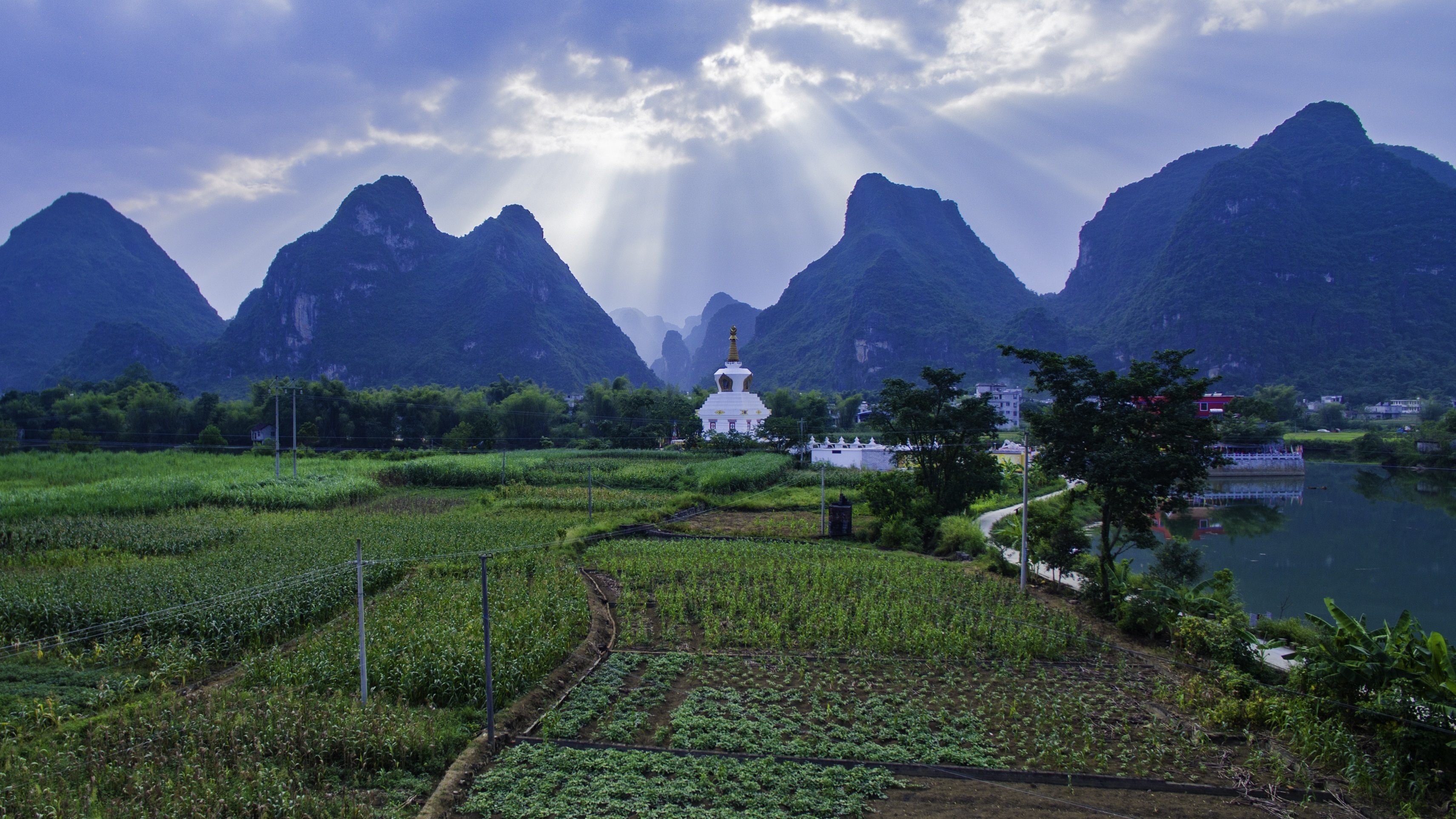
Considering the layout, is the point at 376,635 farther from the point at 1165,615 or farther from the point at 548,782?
the point at 1165,615

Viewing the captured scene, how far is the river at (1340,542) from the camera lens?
1723 centimetres

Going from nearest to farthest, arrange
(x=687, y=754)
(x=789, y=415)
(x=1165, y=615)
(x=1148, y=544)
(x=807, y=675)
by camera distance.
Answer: (x=687, y=754) < (x=807, y=675) < (x=1165, y=615) < (x=1148, y=544) < (x=789, y=415)

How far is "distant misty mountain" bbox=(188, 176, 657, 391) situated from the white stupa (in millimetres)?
66368

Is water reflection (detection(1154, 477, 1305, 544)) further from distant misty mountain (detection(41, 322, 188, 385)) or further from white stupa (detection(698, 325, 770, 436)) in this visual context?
distant misty mountain (detection(41, 322, 188, 385))

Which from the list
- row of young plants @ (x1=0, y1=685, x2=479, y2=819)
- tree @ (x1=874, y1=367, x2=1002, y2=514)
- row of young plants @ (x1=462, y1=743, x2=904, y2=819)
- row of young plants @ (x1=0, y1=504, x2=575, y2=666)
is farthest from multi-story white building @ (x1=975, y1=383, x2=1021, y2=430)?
row of young plants @ (x1=0, y1=685, x2=479, y2=819)

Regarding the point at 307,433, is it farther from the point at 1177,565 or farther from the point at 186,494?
the point at 1177,565

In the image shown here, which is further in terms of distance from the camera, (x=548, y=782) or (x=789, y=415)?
(x=789, y=415)

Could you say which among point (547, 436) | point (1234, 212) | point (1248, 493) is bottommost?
point (1248, 493)

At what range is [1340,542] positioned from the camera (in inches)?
992

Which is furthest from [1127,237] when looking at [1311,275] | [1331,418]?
[1331,418]

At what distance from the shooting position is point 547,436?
53.5m

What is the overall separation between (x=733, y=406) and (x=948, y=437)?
86.1 ft

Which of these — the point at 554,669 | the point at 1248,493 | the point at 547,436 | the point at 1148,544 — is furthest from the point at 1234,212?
the point at 554,669

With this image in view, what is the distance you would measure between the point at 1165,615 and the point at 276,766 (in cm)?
1304
